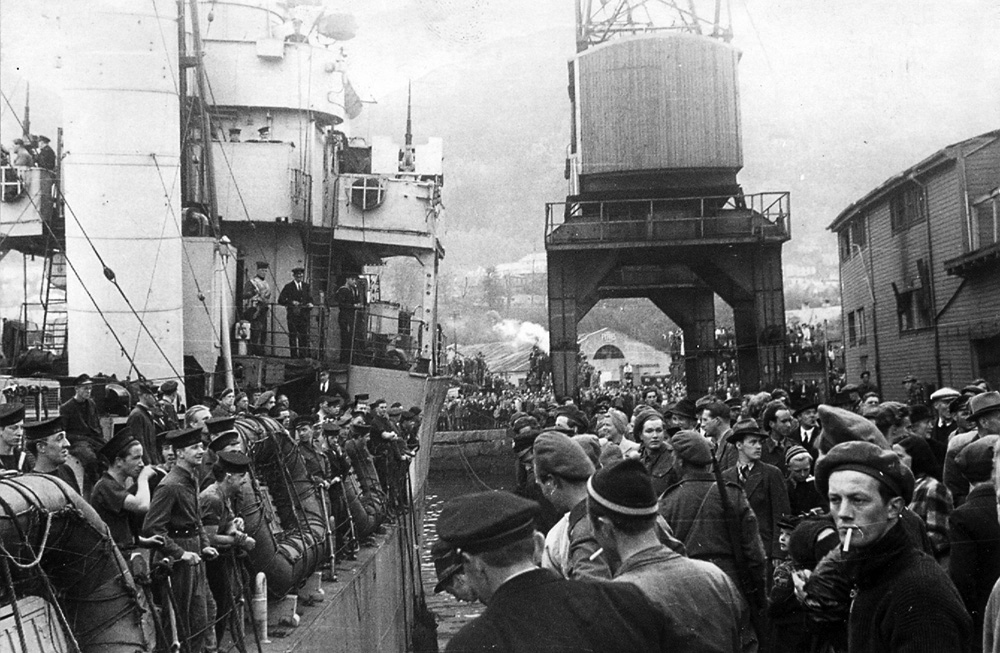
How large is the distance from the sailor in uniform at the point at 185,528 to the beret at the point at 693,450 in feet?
8.68

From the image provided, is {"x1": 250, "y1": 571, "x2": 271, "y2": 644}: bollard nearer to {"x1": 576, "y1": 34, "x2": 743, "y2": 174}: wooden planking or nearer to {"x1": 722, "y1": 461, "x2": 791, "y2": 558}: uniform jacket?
{"x1": 722, "y1": 461, "x2": 791, "y2": 558}: uniform jacket

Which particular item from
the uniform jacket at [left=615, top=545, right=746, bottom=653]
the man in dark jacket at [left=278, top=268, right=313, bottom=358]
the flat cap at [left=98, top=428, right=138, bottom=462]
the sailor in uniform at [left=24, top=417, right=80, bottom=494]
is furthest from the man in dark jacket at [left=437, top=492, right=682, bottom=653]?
the man in dark jacket at [left=278, top=268, right=313, bottom=358]

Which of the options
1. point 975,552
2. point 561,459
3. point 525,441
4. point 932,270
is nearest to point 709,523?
point 561,459

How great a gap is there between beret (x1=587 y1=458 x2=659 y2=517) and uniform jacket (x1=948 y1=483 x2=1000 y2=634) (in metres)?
1.45

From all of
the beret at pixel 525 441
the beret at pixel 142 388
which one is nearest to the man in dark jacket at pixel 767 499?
the beret at pixel 525 441

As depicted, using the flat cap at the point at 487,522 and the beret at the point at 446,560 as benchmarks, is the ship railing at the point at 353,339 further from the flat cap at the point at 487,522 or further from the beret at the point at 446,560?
the flat cap at the point at 487,522

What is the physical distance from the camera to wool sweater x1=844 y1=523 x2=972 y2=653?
2.72m

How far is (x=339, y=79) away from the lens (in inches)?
872

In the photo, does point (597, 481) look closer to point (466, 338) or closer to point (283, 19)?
point (283, 19)

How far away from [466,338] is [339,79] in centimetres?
5717

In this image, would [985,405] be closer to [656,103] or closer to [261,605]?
[261,605]

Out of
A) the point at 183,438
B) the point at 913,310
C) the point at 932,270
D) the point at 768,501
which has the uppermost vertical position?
the point at 932,270

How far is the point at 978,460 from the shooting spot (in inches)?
182

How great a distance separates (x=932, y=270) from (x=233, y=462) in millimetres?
16705
